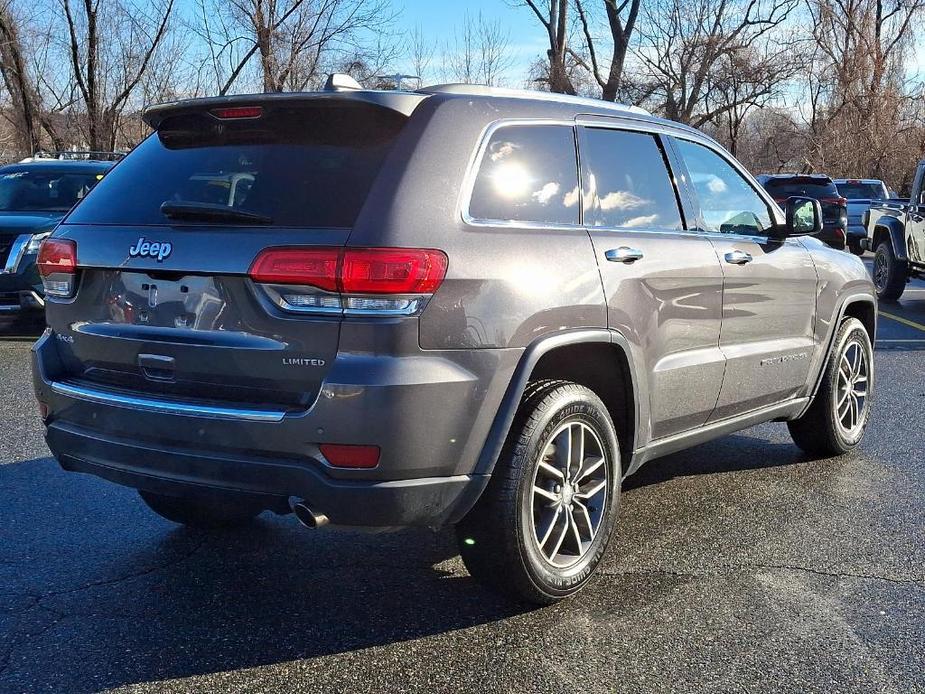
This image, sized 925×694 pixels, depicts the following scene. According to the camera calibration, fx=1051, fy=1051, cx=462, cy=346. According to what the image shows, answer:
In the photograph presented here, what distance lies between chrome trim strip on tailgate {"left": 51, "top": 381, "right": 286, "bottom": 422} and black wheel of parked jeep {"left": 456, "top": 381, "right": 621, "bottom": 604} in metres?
0.80

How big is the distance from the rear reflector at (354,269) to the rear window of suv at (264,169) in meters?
0.13

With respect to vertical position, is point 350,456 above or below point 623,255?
below

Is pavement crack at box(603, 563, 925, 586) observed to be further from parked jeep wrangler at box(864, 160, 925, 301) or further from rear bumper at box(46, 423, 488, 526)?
parked jeep wrangler at box(864, 160, 925, 301)

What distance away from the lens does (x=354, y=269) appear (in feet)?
10.2

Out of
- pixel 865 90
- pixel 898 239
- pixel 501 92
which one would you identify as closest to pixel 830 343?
pixel 501 92

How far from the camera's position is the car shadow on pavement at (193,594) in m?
3.31

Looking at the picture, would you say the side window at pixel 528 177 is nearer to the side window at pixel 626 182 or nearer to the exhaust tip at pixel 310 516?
the side window at pixel 626 182

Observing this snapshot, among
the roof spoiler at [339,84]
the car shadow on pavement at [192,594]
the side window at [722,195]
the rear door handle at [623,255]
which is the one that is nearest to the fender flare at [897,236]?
the side window at [722,195]

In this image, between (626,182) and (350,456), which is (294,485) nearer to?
(350,456)

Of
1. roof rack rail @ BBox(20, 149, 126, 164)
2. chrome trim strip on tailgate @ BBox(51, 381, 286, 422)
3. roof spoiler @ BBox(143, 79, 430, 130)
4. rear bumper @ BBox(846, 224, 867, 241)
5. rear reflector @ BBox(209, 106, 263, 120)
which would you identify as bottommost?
rear bumper @ BBox(846, 224, 867, 241)

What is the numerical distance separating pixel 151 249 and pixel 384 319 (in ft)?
2.91

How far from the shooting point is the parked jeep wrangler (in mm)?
13305

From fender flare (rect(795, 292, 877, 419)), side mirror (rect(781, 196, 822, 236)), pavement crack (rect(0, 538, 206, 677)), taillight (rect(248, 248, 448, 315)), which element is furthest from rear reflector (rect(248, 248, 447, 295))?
fender flare (rect(795, 292, 877, 419))

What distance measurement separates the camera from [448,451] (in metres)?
3.24
